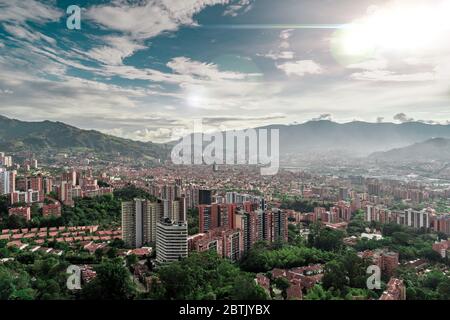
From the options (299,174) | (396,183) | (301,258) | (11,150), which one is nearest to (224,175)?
(299,174)

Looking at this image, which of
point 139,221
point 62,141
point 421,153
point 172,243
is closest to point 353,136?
point 421,153

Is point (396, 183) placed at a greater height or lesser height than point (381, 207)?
greater

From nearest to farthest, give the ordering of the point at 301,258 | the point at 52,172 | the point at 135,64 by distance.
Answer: the point at 135,64
the point at 301,258
the point at 52,172

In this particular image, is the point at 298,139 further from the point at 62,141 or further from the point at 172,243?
the point at 62,141

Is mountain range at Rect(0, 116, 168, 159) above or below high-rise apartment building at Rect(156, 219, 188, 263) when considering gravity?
above

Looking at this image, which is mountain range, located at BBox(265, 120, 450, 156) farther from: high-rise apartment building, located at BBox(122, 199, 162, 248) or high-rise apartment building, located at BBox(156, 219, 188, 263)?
high-rise apartment building, located at BBox(122, 199, 162, 248)

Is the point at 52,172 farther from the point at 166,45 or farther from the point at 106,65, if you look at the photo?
the point at 166,45

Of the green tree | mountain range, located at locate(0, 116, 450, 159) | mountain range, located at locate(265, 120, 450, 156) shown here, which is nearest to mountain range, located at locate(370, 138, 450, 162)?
mountain range, located at locate(0, 116, 450, 159)

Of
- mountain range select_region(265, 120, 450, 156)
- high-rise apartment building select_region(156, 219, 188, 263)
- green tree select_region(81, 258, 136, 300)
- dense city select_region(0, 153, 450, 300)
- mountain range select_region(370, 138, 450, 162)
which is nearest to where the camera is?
green tree select_region(81, 258, 136, 300)

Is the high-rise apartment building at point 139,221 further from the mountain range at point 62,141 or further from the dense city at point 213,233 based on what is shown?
the mountain range at point 62,141
